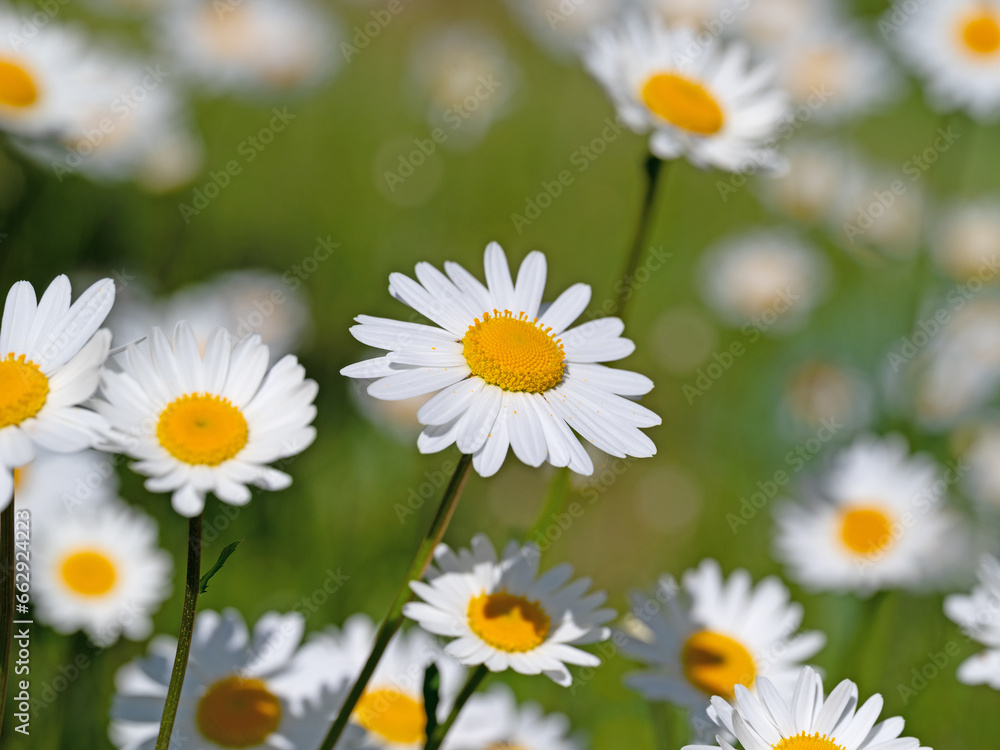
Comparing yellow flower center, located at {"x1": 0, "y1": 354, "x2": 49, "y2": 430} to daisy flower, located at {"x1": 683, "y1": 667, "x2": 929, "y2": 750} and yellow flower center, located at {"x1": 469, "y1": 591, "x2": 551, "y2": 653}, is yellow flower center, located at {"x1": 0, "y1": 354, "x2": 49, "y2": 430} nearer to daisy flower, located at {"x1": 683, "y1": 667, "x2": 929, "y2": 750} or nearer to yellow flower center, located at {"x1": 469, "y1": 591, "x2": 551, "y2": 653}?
yellow flower center, located at {"x1": 469, "y1": 591, "x2": 551, "y2": 653}

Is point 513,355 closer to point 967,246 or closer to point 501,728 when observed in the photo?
point 501,728

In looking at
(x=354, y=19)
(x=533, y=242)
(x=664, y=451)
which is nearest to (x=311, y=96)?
(x=533, y=242)

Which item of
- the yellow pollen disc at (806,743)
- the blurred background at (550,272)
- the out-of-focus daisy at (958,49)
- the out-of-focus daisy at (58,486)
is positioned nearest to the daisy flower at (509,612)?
the yellow pollen disc at (806,743)

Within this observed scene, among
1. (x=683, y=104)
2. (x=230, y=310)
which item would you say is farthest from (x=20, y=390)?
(x=230, y=310)

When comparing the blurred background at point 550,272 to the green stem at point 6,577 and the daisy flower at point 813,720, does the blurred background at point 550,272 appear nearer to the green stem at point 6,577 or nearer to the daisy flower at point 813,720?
the daisy flower at point 813,720

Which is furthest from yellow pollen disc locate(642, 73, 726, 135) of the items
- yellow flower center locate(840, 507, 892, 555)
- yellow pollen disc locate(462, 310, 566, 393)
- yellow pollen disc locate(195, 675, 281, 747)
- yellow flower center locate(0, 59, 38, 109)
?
yellow flower center locate(0, 59, 38, 109)

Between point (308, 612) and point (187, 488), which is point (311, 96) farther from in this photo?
point (187, 488)
